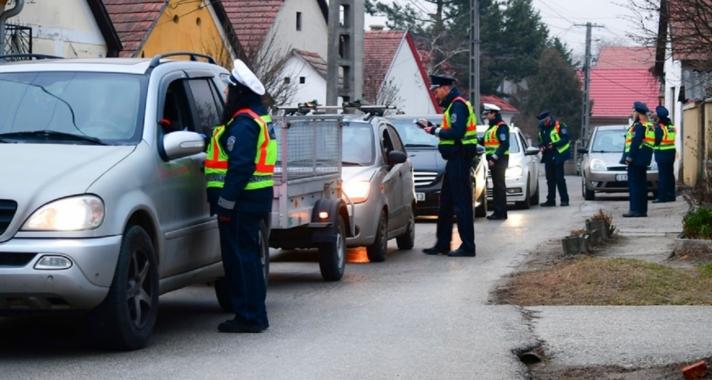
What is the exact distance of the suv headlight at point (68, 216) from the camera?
8305mm

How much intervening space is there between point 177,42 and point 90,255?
28137 mm

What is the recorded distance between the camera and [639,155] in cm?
2283

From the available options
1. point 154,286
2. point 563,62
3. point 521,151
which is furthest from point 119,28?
point 563,62

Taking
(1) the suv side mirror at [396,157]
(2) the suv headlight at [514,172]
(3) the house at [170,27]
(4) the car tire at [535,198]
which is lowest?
(4) the car tire at [535,198]

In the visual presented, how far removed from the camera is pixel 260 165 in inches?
385

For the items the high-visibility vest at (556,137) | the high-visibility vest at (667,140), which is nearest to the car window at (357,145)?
the high-visibility vest at (667,140)

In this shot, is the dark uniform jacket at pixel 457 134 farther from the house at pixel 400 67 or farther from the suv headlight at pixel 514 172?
the house at pixel 400 67

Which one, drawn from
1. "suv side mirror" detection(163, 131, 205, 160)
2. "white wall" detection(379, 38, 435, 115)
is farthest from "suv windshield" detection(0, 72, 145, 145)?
"white wall" detection(379, 38, 435, 115)

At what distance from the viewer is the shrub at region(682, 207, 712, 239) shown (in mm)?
15000

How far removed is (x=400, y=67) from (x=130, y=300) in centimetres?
5810

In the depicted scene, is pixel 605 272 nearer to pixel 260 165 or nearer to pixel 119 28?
pixel 260 165

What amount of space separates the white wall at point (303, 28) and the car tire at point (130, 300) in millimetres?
35860

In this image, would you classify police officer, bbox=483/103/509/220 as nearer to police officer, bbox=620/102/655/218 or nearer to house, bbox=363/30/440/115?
police officer, bbox=620/102/655/218

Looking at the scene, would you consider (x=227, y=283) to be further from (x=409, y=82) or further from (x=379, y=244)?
(x=409, y=82)
